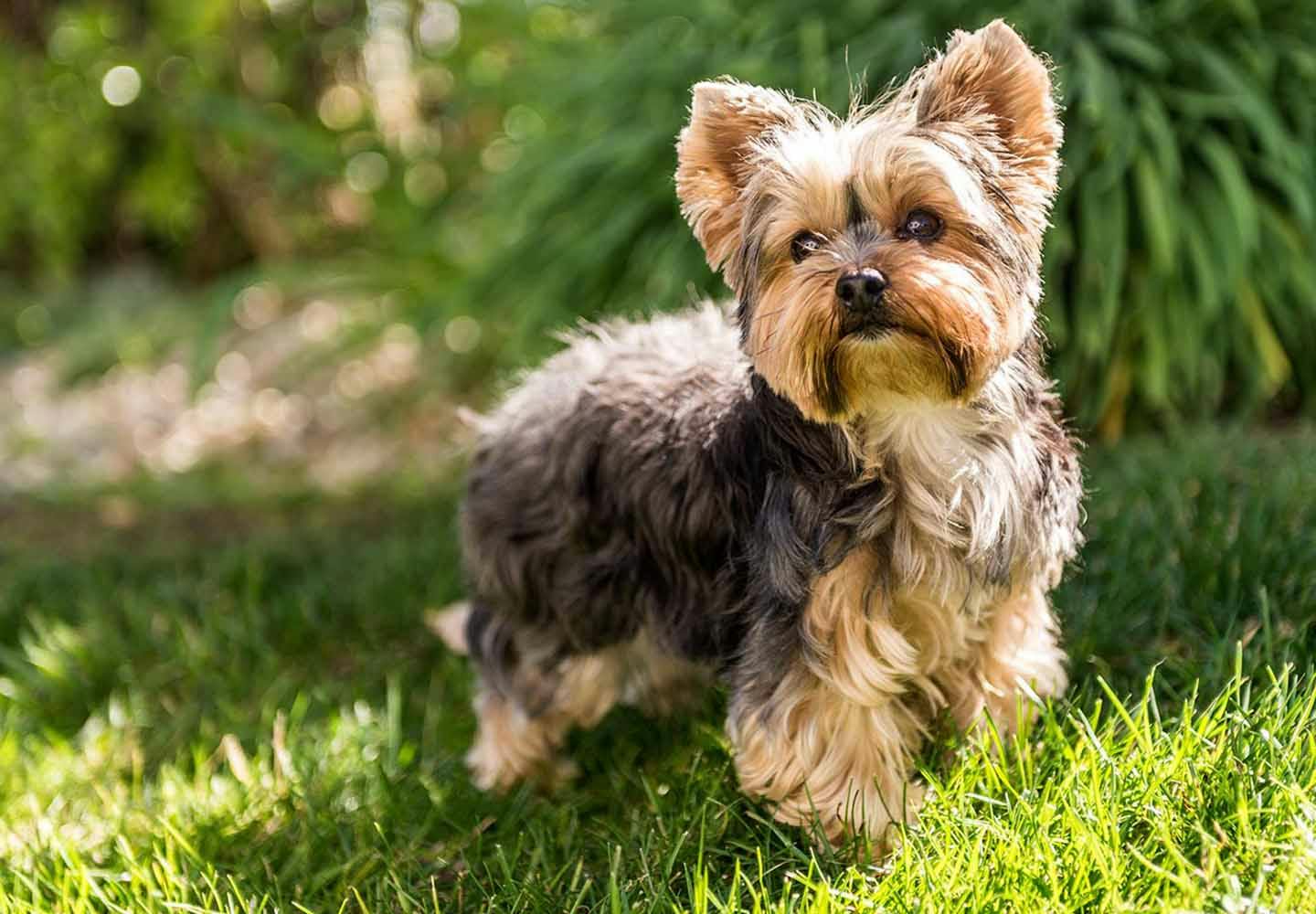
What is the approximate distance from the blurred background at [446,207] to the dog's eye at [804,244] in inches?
61.0

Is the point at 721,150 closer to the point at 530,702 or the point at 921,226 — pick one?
the point at 921,226

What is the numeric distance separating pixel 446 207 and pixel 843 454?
526 cm

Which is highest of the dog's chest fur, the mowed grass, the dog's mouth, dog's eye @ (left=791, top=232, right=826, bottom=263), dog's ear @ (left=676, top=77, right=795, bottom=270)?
dog's ear @ (left=676, top=77, right=795, bottom=270)

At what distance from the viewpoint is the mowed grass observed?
2422mm

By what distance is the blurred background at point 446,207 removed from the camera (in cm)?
455

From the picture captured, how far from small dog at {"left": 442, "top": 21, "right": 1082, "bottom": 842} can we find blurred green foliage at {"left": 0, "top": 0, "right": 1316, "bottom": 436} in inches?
67.4

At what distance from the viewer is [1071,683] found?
3242mm

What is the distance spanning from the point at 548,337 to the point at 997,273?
125 inches

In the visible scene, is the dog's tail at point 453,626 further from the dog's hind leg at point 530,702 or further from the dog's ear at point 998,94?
the dog's ear at point 998,94

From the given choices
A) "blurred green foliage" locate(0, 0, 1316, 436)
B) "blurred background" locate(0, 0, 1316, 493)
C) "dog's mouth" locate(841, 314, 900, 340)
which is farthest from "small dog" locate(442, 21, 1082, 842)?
"blurred green foliage" locate(0, 0, 1316, 436)

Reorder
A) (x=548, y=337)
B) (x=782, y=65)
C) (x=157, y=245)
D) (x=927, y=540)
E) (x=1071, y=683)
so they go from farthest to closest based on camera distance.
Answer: (x=157, y=245) → (x=548, y=337) → (x=782, y=65) → (x=1071, y=683) → (x=927, y=540)

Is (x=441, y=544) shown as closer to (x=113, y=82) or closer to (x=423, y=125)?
(x=423, y=125)

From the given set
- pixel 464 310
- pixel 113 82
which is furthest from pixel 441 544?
pixel 113 82

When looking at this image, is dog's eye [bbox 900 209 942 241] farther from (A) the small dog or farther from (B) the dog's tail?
(B) the dog's tail
